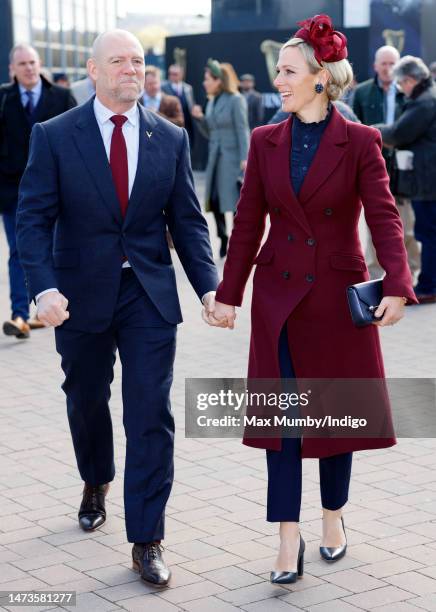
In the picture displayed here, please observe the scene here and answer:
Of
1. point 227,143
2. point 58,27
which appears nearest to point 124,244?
point 227,143

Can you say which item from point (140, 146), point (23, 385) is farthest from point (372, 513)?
point (23, 385)

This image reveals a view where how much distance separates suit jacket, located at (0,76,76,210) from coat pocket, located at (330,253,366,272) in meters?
5.25

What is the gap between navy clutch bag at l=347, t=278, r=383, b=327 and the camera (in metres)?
4.20

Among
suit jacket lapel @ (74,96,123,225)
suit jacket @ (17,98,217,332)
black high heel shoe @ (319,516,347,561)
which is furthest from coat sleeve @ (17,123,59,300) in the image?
black high heel shoe @ (319,516,347,561)

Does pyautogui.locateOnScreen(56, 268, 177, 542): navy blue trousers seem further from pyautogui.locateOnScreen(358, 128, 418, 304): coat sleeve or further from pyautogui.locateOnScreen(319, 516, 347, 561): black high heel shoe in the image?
→ pyautogui.locateOnScreen(358, 128, 418, 304): coat sleeve

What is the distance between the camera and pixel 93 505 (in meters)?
5.05

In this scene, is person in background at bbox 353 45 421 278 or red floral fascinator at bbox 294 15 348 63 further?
person in background at bbox 353 45 421 278

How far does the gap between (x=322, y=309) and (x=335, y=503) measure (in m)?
0.74

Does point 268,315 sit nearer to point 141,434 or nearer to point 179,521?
point 141,434

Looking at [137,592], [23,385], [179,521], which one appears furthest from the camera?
[23,385]

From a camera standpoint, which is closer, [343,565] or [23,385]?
[343,565]

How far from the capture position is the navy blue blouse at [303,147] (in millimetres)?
4371

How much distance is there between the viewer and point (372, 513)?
5172 millimetres

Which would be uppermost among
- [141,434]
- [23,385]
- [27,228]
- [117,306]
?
[27,228]
